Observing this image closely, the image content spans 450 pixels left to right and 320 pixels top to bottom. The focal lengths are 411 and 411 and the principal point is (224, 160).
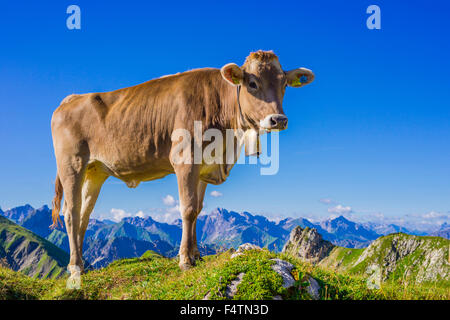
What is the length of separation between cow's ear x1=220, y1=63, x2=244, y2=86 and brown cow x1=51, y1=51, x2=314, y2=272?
0.02 meters

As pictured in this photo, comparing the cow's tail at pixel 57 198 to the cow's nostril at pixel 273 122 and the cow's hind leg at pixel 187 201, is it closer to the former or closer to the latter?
the cow's hind leg at pixel 187 201

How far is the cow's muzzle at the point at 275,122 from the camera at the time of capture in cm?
998

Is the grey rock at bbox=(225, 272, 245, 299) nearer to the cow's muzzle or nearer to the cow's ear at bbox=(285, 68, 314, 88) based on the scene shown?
the cow's muzzle

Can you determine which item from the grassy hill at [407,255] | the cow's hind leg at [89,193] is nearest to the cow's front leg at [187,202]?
the cow's hind leg at [89,193]

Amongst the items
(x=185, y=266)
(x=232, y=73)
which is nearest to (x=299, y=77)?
(x=232, y=73)

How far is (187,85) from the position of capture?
11648 millimetres

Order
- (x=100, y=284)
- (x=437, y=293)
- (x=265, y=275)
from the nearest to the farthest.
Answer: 1. (x=265, y=275)
2. (x=437, y=293)
3. (x=100, y=284)

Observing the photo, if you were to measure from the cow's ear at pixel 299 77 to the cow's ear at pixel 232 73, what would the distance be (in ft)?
4.97

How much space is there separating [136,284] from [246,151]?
4685 millimetres

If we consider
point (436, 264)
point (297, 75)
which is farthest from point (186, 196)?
point (436, 264)

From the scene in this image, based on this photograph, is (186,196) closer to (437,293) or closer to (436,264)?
(437,293)

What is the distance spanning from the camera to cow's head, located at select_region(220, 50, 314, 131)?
34.3 ft

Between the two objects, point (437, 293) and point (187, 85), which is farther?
point (187, 85)
